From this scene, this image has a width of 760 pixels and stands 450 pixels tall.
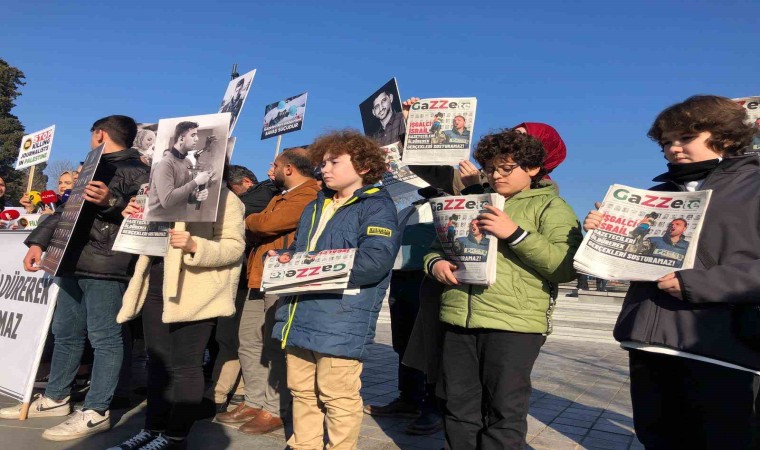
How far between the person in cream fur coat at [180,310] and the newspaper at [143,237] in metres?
0.08

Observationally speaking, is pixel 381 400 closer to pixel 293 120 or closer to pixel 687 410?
pixel 687 410

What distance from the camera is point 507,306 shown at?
2.54 m

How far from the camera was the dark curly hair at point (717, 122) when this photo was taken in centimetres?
221

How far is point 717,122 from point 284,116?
31.7ft

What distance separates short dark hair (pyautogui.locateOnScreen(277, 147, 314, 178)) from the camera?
4.25 metres

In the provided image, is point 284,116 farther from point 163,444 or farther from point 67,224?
point 163,444

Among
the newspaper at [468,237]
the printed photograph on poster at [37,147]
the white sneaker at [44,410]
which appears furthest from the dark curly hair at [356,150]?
the printed photograph on poster at [37,147]

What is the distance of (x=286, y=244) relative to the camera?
159 inches

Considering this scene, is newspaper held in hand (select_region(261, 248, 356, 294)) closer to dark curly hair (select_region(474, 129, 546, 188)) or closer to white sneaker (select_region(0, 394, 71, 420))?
dark curly hair (select_region(474, 129, 546, 188))

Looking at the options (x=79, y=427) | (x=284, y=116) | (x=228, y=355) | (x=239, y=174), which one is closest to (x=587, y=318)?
(x=284, y=116)

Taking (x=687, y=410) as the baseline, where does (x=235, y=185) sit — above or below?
above

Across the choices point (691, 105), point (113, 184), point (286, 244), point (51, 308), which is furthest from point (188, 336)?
point (691, 105)

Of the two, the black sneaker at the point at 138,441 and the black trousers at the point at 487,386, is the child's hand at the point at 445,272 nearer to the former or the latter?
the black trousers at the point at 487,386

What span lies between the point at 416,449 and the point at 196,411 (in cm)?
138
